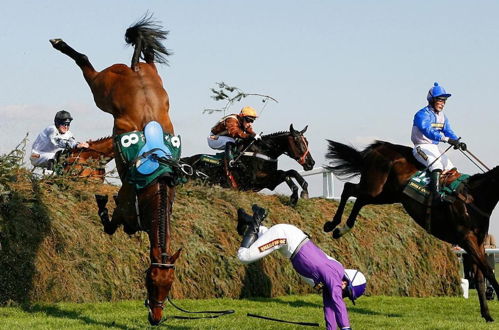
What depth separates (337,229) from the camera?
518 inches

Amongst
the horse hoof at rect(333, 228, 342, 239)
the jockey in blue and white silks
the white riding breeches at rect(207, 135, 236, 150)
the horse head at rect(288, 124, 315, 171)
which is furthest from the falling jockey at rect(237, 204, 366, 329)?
the horse head at rect(288, 124, 315, 171)

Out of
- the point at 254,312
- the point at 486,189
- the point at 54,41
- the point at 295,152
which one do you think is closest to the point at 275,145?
the point at 295,152

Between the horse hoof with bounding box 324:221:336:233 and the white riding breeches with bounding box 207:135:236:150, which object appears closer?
the horse hoof with bounding box 324:221:336:233

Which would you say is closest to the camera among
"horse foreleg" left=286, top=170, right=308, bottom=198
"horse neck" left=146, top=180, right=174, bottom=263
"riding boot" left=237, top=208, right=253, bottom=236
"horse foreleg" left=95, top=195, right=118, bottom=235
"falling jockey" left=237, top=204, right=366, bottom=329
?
"falling jockey" left=237, top=204, right=366, bottom=329

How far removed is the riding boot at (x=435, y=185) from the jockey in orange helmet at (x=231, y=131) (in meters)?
4.36

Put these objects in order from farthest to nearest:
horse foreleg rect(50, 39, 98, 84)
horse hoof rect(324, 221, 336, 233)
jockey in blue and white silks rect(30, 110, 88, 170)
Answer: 1. jockey in blue and white silks rect(30, 110, 88, 170)
2. horse hoof rect(324, 221, 336, 233)
3. horse foreleg rect(50, 39, 98, 84)

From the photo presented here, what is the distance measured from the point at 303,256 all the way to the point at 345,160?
656 cm

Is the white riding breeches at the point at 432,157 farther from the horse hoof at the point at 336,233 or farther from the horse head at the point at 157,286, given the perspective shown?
the horse head at the point at 157,286

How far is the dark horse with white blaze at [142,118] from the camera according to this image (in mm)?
7651

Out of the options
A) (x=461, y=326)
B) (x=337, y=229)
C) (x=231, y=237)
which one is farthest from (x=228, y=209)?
(x=461, y=326)

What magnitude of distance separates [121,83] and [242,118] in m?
6.75

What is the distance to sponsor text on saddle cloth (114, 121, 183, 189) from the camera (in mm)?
8445

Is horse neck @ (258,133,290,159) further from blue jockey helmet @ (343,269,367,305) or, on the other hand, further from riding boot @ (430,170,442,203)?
blue jockey helmet @ (343,269,367,305)

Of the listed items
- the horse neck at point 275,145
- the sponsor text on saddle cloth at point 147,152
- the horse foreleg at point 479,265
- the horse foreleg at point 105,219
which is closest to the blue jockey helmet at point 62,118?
the horse neck at point 275,145
